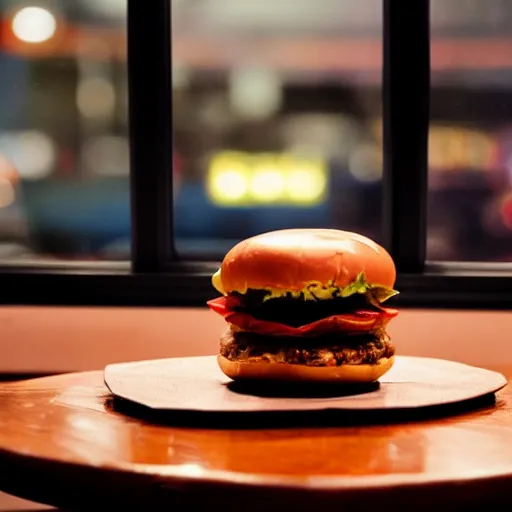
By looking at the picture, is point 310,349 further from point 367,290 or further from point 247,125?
point 247,125

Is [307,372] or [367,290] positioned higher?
[367,290]

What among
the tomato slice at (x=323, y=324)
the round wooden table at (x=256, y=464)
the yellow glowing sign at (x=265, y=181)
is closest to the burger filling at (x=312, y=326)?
the tomato slice at (x=323, y=324)

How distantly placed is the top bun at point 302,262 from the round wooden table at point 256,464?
10.1 inches

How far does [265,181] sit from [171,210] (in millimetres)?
2340

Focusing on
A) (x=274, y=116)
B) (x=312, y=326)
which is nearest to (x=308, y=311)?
(x=312, y=326)

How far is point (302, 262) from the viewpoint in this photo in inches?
52.5

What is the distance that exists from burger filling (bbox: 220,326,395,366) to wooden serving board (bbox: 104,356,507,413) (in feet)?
0.17

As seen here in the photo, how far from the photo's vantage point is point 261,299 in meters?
1.37

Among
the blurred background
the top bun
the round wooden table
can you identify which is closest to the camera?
the round wooden table

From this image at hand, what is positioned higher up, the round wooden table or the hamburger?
the hamburger

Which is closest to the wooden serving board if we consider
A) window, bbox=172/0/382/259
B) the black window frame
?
the black window frame

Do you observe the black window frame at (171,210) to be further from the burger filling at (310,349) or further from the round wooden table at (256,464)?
the round wooden table at (256,464)

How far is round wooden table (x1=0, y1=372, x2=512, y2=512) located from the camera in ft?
3.03

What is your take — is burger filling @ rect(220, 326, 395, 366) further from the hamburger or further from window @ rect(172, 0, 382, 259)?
window @ rect(172, 0, 382, 259)
